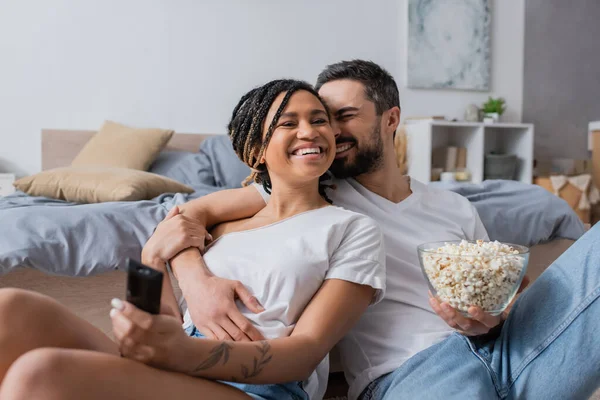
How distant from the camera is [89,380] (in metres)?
0.75

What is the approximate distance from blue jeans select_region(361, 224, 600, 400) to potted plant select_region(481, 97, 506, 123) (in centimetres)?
320

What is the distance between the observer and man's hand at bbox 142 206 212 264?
1.19m

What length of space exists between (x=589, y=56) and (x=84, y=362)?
190 inches

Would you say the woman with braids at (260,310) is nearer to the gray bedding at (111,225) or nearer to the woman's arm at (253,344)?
the woman's arm at (253,344)

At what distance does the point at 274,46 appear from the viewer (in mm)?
3787

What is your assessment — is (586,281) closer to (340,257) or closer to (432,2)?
(340,257)

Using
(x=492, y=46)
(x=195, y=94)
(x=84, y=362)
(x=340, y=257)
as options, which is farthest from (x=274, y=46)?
(x=84, y=362)

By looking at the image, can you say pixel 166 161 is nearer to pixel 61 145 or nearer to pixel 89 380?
pixel 61 145

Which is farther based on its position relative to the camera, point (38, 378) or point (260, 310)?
point (260, 310)

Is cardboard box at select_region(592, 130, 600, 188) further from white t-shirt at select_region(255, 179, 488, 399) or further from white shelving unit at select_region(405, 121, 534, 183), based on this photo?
white t-shirt at select_region(255, 179, 488, 399)

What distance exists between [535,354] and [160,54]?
3.10 m

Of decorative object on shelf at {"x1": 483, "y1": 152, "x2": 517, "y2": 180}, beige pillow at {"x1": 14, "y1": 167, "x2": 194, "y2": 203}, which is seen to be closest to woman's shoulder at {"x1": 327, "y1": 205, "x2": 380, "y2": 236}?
beige pillow at {"x1": 14, "y1": 167, "x2": 194, "y2": 203}

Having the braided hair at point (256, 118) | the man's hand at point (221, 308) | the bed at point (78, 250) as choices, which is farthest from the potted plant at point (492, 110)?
the man's hand at point (221, 308)

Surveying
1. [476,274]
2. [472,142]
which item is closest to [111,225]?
[476,274]
